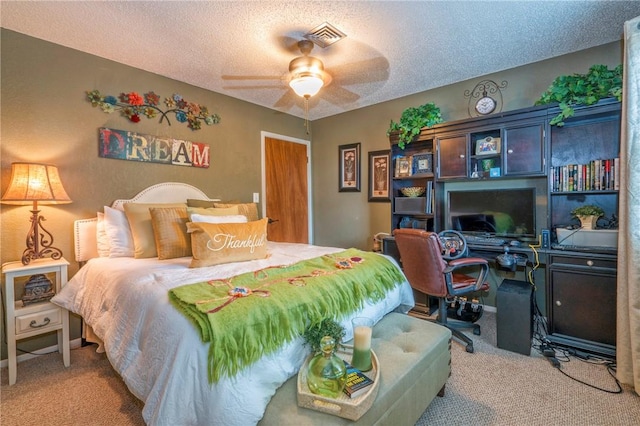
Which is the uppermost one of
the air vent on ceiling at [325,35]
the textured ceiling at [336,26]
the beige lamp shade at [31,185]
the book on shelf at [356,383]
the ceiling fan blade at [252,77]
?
the ceiling fan blade at [252,77]

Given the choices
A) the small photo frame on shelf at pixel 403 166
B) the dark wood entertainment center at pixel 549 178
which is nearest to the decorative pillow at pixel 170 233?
the dark wood entertainment center at pixel 549 178

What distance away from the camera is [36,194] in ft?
6.55

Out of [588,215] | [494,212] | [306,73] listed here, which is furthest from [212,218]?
[588,215]

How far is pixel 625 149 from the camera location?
5.95ft

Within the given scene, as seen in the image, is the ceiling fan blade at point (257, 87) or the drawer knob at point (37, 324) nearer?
the drawer knob at point (37, 324)

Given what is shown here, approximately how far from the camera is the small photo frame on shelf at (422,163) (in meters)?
3.17

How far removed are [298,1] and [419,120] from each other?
172 centimetres

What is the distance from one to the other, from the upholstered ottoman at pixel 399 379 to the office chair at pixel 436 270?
579 mm

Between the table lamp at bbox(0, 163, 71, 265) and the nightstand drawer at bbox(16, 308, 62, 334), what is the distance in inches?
14.4

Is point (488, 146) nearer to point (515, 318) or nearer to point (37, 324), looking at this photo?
point (515, 318)

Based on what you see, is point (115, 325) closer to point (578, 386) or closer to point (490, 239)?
point (578, 386)

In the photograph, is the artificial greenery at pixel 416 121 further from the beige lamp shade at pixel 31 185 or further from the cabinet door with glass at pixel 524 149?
the beige lamp shade at pixel 31 185

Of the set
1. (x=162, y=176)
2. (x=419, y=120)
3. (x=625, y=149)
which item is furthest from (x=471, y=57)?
(x=162, y=176)

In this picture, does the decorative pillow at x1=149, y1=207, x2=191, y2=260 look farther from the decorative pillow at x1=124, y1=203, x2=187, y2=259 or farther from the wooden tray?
the wooden tray
